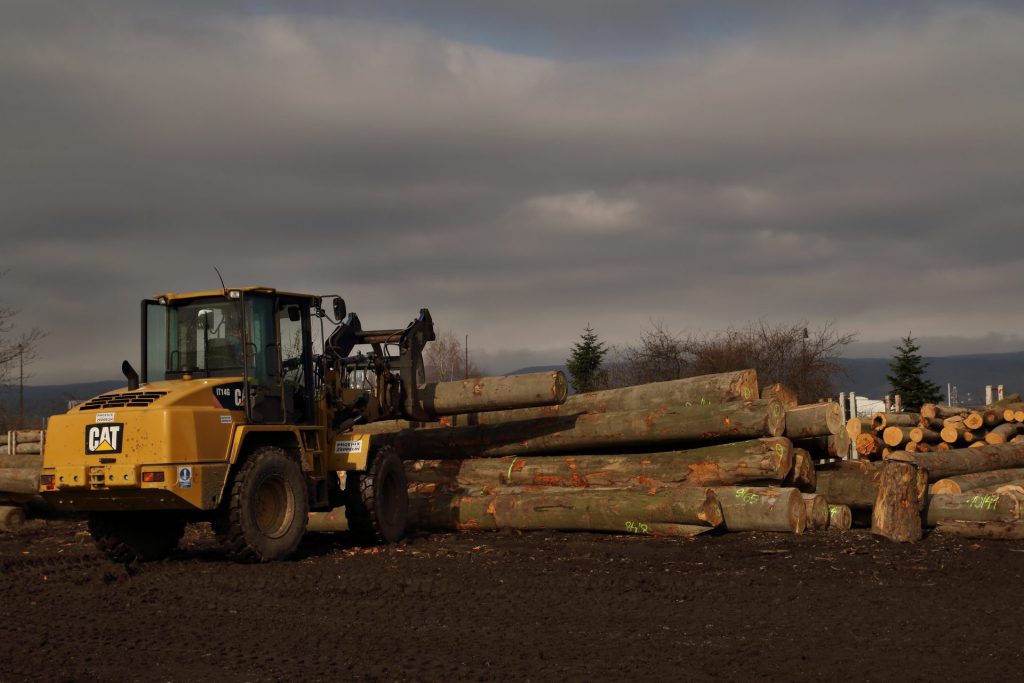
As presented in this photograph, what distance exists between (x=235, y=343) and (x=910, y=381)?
128 feet

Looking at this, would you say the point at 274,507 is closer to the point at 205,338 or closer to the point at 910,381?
the point at 205,338

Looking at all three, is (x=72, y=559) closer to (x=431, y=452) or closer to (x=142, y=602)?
(x=142, y=602)

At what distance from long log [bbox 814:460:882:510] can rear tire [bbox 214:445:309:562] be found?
6.75 m

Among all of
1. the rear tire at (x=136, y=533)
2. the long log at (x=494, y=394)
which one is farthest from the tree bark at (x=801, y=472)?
the rear tire at (x=136, y=533)

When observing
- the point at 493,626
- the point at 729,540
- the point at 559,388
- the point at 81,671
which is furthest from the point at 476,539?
the point at 81,671

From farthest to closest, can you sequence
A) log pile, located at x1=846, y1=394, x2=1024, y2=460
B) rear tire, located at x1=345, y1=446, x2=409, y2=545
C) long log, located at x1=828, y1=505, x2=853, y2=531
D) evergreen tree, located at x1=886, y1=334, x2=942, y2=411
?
evergreen tree, located at x1=886, y1=334, x2=942, y2=411 < log pile, located at x1=846, y1=394, x2=1024, y2=460 < long log, located at x1=828, y1=505, x2=853, y2=531 < rear tire, located at x1=345, y1=446, x2=409, y2=545

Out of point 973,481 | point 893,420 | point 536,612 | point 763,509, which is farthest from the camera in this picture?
point 893,420

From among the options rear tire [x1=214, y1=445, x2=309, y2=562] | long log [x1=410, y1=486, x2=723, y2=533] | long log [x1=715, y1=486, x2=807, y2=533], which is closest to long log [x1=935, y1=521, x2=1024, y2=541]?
long log [x1=715, y1=486, x2=807, y2=533]

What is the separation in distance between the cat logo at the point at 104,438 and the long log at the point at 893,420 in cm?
1554

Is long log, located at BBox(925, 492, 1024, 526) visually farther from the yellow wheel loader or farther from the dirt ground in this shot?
the yellow wheel loader

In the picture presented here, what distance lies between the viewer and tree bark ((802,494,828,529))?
13.6 metres

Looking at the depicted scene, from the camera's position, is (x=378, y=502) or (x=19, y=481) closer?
(x=378, y=502)

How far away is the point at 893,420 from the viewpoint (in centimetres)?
2253

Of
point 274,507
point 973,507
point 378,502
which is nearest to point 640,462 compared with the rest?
point 378,502
